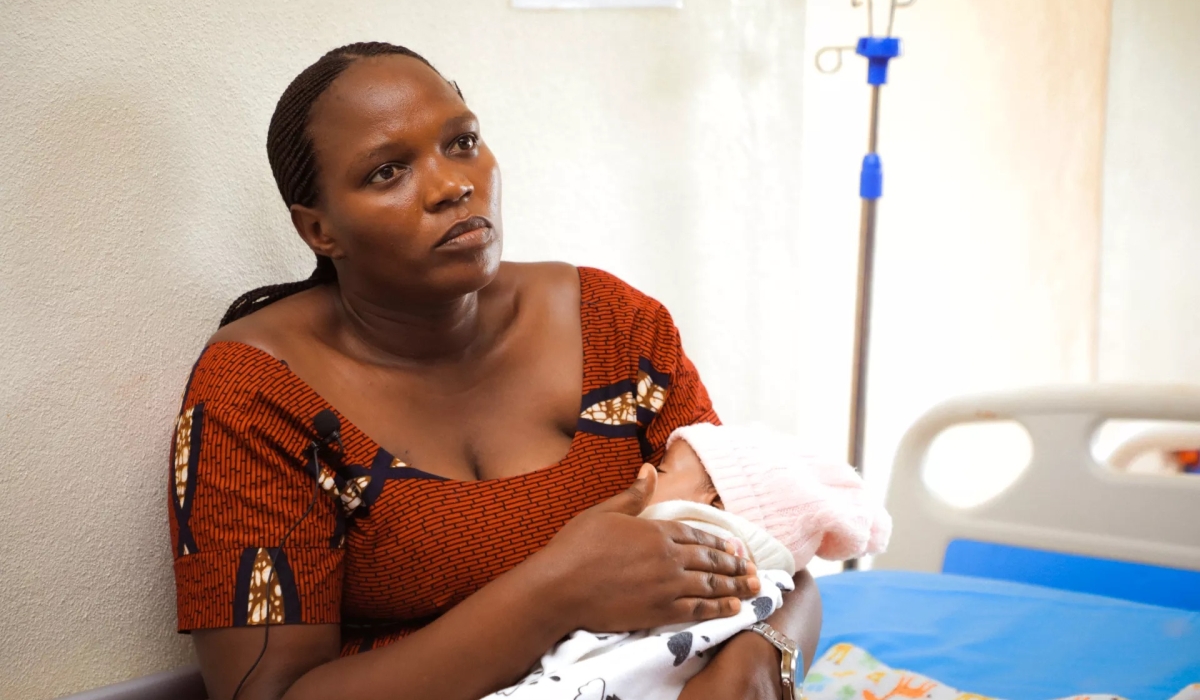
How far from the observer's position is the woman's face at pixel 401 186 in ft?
4.63

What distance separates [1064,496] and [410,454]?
1.35 meters

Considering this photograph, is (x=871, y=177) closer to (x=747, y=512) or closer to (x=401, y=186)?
(x=747, y=512)

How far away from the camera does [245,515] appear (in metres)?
1.31

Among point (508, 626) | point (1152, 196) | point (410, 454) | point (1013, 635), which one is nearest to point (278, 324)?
point (410, 454)

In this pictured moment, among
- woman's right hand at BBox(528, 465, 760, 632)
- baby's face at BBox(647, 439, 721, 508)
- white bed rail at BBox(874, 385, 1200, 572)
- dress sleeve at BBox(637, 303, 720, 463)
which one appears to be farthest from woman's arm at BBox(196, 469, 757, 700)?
white bed rail at BBox(874, 385, 1200, 572)

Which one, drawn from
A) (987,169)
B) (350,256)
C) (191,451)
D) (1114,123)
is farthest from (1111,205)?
(191,451)

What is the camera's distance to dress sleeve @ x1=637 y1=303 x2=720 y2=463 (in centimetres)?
167

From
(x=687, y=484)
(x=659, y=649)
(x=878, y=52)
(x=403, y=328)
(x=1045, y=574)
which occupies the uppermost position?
(x=878, y=52)

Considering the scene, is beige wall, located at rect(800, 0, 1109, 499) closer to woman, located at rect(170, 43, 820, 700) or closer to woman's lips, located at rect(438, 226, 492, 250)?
woman, located at rect(170, 43, 820, 700)

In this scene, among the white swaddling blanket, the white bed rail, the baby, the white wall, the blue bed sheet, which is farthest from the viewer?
the white wall

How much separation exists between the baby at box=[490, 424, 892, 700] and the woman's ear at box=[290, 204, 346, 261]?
0.54 metres

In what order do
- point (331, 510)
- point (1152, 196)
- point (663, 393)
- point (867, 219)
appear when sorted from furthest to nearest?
point (1152, 196) → point (867, 219) → point (663, 393) → point (331, 510)

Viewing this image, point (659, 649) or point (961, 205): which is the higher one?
point (961, 205)

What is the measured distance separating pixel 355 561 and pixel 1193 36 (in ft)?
10.6
